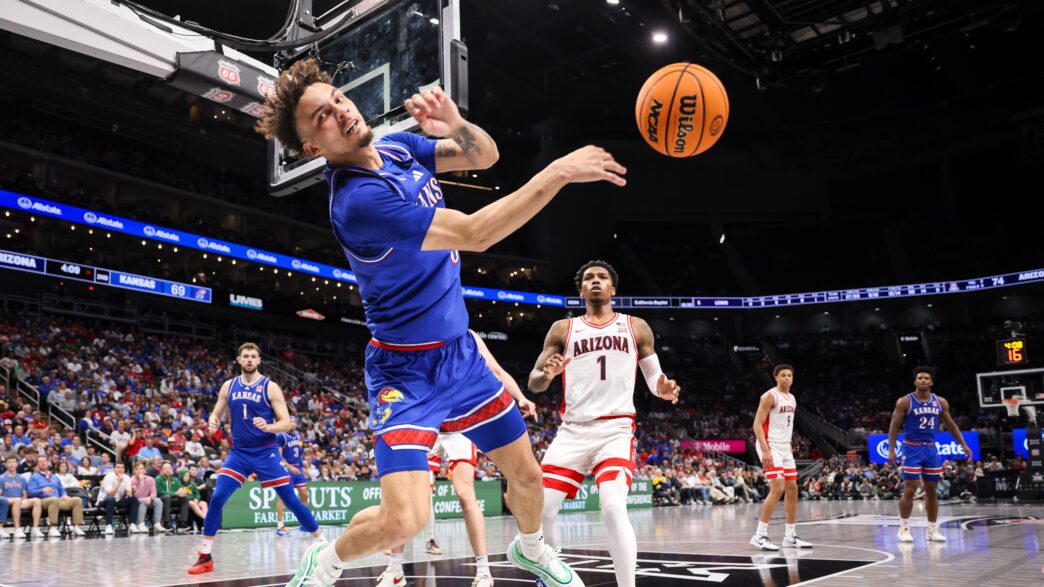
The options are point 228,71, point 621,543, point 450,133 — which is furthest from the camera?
point 228,71

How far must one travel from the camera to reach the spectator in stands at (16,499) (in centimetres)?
1330

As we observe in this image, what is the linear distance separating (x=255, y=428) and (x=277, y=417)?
0.25 meters

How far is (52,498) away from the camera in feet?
45.0

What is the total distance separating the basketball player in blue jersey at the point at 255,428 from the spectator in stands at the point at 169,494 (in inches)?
282

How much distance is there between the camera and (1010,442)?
109 ft

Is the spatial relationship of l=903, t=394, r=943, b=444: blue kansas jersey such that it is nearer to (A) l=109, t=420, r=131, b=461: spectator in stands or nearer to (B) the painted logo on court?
(B) the painted logo on court

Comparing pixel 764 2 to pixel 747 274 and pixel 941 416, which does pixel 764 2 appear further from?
pixel 747 274

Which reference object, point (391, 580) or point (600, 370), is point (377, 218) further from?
point (391, 580)

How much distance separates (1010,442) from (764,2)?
25.1 m

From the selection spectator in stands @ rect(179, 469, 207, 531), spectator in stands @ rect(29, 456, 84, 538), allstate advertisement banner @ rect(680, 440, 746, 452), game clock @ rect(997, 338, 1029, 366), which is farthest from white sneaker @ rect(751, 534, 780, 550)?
allstate advertisement banner @ rect(680, 440, 746, 452)

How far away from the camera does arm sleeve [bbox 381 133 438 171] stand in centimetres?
433

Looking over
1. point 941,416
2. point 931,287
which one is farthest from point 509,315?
point 941,416

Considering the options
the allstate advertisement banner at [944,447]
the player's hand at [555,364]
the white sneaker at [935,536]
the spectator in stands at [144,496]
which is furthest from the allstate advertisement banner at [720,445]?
the player's hand at [555,364]

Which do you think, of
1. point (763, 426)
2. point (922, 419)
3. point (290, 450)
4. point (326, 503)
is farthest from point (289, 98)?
point (326, 503)
